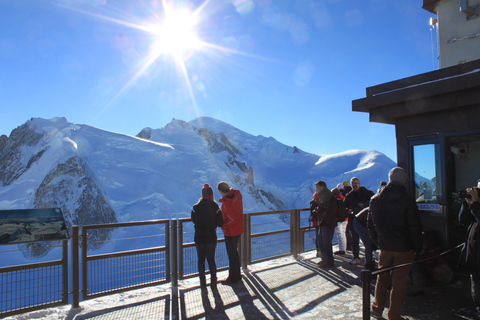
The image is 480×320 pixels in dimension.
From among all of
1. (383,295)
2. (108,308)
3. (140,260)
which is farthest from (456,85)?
(108,308)

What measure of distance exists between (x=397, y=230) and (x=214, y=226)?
8.87 feet

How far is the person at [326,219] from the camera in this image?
6465mm

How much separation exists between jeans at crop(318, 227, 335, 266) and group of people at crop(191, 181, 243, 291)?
1.95 m

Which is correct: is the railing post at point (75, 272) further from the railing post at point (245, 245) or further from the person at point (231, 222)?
the railing post at point (245, 245)

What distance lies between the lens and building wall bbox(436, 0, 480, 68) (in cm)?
922

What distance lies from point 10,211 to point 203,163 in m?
64.0

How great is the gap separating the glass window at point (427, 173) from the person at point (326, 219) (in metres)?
1.57

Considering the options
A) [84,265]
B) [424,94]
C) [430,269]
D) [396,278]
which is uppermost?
[424,94]

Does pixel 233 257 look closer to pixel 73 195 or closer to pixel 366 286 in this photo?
pixel 366 286

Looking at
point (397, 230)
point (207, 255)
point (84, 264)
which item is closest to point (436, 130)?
point (397, 230)

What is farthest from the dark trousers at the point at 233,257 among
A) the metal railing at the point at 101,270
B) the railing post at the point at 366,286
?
the railing post at the point at 366,286

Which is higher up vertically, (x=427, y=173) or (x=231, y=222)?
(x=427, y=173)

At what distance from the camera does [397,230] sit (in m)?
3.68

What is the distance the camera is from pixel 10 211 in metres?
4.51
